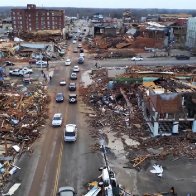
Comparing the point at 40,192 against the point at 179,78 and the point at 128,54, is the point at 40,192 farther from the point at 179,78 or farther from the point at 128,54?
the point at 128,54

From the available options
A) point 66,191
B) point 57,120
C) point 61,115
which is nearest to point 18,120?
point 57,120

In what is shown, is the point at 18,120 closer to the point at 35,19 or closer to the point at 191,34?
the point at 191,34

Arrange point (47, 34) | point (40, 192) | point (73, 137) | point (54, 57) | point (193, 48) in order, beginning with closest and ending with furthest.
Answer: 1. point (40, 192)
2. point (73, 137)
3. point (54, 57)
4. point (193, 48)
5. point (47, 34)

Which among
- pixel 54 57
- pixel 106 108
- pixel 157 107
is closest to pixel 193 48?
pixel 54 57

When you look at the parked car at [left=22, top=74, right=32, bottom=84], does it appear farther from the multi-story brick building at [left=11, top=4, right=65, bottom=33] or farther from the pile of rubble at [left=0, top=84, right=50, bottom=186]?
the multi-story brick building at [left=11, top=4, right=65, bottom=33]

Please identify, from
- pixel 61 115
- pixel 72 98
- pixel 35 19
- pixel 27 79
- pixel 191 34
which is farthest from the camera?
pixel 35 19

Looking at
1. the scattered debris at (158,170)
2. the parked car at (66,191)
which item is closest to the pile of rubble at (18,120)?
the parked car at (66,191)
